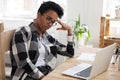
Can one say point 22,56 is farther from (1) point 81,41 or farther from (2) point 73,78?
(1) point 81,41

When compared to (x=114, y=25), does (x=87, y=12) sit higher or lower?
higher

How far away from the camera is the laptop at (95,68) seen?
1241 millimetres

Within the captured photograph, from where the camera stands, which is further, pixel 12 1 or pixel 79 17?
pixel 12 1

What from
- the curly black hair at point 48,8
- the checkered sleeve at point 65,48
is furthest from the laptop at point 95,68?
the curly black hair at point 48,8

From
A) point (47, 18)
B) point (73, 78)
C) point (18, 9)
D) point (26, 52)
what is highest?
point (18, 9)

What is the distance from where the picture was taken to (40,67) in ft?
5.87

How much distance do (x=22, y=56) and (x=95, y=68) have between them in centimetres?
58

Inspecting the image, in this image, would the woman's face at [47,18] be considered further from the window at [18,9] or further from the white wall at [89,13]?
the window at [18,9]

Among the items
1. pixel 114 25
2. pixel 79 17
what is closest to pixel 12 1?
pixel 79 17

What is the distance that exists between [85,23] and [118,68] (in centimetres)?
147

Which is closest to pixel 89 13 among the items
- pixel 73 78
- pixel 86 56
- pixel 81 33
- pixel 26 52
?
pixel 81 33

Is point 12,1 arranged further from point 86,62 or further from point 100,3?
point 86,62

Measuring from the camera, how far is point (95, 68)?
1.27m

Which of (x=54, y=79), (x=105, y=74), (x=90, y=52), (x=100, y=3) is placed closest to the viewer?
(x=54, y=79)
